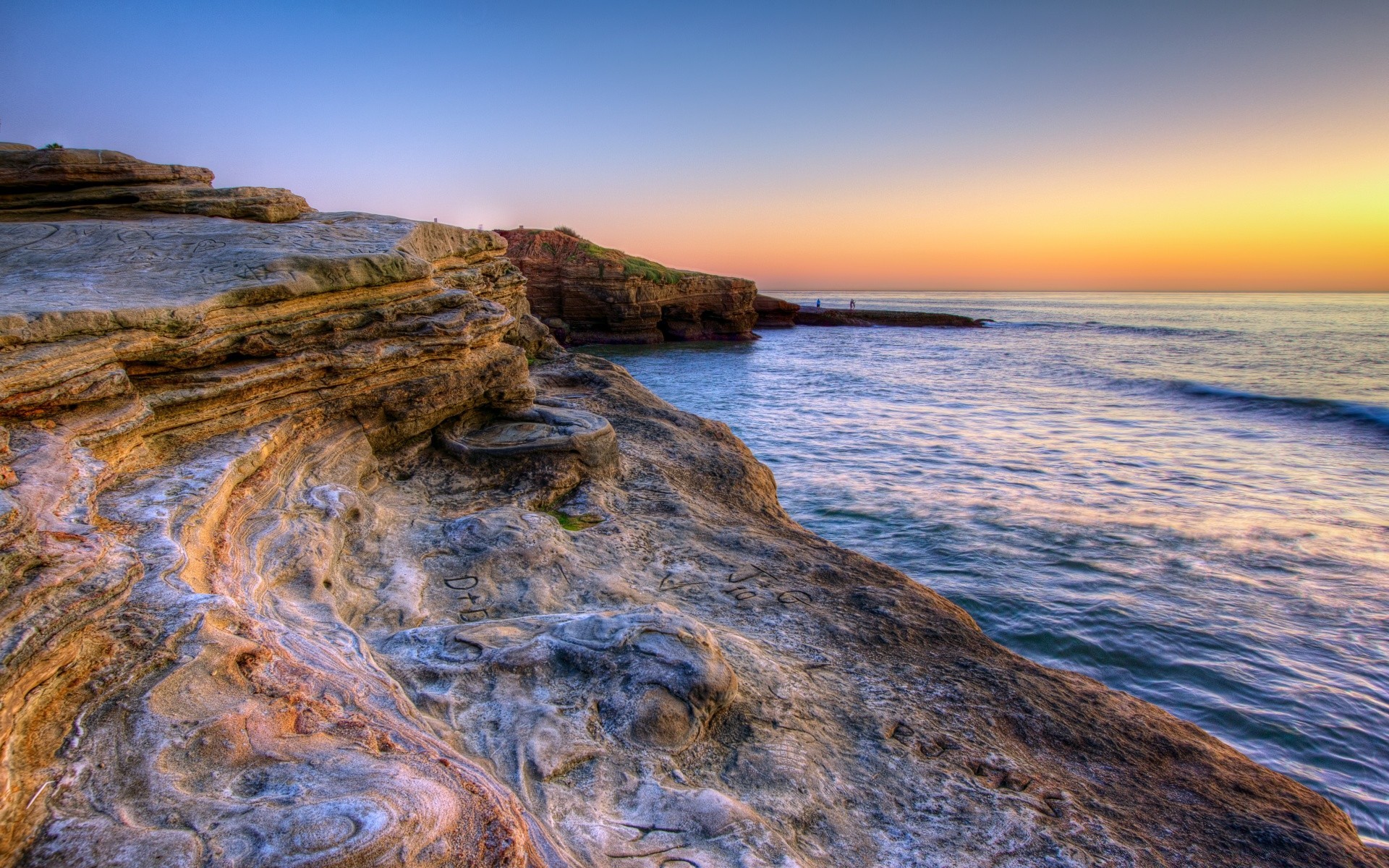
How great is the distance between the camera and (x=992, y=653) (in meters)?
5.06

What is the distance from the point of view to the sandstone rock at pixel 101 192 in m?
7.12

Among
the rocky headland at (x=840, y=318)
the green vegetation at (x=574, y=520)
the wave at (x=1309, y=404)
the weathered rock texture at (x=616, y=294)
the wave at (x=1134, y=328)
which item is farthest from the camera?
the rocky headland at (x=840, y=318)

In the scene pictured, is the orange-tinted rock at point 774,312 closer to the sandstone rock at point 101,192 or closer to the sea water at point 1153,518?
the sea water at point 1153,518

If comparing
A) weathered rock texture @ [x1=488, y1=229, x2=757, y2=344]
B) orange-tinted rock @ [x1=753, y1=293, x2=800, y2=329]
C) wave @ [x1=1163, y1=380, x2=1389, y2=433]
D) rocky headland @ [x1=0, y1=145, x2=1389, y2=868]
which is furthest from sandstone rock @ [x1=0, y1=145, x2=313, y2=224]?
orange-tinted rock @ [x1=753, y1=293, x2=800, y2=329]

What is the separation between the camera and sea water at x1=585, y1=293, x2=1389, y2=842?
598cm

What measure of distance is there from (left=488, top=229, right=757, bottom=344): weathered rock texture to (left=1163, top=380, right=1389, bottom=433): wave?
26.6m

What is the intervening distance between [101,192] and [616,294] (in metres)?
32.4

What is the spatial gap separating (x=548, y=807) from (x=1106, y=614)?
6.53 m

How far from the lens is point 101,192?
7262mm

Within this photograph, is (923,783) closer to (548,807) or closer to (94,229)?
(548,807)

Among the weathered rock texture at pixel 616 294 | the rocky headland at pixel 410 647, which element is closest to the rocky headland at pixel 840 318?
the weathered rock texture at pixel 616 294

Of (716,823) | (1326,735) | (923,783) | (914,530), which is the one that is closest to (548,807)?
(716,823)

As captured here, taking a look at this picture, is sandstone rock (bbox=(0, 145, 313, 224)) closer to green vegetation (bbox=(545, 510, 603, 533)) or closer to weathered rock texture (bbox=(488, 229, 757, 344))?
green vegetation (bbox=(545, 510, 603, 533))

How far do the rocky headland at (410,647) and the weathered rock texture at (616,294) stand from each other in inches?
1253
